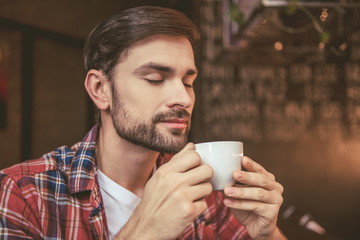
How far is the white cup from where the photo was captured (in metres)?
0.88

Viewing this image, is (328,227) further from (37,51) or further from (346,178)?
(37,51)

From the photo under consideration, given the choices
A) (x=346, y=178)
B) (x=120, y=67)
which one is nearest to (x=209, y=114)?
(x=346, y=178)

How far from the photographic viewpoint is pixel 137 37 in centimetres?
125

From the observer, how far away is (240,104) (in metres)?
3.34

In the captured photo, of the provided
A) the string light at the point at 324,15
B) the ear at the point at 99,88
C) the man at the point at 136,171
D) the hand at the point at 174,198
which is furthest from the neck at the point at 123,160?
the string light at the point at 324,15

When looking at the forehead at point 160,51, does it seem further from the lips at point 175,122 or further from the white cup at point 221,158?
the white cup at point 221,158

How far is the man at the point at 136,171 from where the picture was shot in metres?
0.85

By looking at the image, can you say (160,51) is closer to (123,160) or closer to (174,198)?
(123,160)

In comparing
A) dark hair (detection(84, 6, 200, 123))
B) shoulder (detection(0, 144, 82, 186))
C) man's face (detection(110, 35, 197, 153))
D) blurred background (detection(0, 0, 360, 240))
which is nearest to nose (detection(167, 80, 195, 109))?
man's face (detection(110, 35, 197, 153))

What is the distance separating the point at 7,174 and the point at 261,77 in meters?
2.72

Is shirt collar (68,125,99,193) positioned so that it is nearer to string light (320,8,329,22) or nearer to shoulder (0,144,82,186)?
shoulder (0,144,82,186)

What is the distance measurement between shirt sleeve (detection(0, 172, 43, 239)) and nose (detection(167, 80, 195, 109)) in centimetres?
55

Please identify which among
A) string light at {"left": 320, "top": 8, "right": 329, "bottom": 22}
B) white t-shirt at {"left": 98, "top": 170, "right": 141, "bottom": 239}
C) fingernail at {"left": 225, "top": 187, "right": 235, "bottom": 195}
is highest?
string light at {"left": 320, "top": 8, "right": 329, "bottom": 22}

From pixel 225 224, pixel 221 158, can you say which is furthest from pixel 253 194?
pixel 225 224
